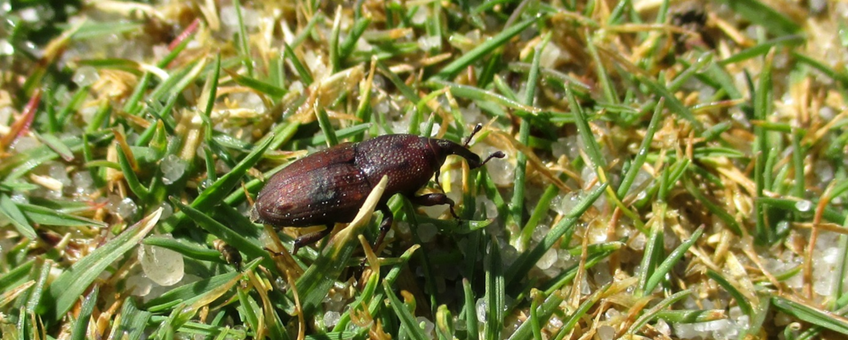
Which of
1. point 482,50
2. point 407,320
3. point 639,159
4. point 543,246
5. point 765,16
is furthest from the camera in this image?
point 765,16

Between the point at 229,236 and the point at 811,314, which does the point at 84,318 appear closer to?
the point at 229,236

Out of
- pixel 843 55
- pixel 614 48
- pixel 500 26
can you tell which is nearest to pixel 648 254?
pixel 614 48

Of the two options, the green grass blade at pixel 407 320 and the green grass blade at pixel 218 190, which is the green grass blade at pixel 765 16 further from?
the green grass blade at pixel 218 190

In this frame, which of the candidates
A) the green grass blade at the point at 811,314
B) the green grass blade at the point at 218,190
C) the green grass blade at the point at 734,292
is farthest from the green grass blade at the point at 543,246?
the green grass blade at the point at 218,190

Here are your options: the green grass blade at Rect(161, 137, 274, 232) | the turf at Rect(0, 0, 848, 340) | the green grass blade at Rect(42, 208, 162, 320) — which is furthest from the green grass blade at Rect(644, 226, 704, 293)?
the green grass blade at Rect(42, 208, 162, 320)

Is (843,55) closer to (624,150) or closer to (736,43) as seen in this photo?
(736,43)

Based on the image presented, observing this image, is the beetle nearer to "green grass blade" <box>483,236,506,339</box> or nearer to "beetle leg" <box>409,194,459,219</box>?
"beetle leg" <box>409,194,459,219</box>

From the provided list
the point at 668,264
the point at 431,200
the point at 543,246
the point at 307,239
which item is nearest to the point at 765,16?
the point at 668,264
